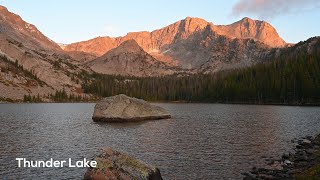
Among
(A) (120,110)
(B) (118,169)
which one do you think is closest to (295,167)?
(B) (118,169)

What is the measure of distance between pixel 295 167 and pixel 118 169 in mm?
18918

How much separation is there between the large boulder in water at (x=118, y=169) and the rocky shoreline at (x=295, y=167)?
9.86 metres

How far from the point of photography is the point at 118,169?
24.9 meters

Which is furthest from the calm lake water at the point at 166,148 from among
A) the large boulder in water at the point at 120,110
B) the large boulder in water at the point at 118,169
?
the large boulder in water at the point at 120,110

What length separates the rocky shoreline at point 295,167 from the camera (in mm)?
27594

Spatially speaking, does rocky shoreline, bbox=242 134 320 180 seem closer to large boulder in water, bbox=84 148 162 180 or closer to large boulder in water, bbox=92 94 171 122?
large boulder in water, bbox=84 148 162 180

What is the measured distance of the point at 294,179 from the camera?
2720 cm

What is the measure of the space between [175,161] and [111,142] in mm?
15464

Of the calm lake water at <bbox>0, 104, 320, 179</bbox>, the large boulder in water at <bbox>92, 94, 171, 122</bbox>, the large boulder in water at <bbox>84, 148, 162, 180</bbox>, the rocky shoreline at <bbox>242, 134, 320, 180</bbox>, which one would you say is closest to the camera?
the large boulder in water at <bbox>84, 148, 162, 180</bbox>

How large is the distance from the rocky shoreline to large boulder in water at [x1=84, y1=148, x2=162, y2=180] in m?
9.86

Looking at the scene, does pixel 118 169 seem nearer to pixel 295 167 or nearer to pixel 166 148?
pixel 295 167

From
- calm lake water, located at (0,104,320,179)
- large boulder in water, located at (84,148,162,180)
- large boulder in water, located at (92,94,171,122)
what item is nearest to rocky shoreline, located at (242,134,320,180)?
calm lake water, located at (0,104,320,179)

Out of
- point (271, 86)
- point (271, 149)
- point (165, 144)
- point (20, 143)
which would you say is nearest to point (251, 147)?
point (271, 149)

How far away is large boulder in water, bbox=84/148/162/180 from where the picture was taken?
24.6m
